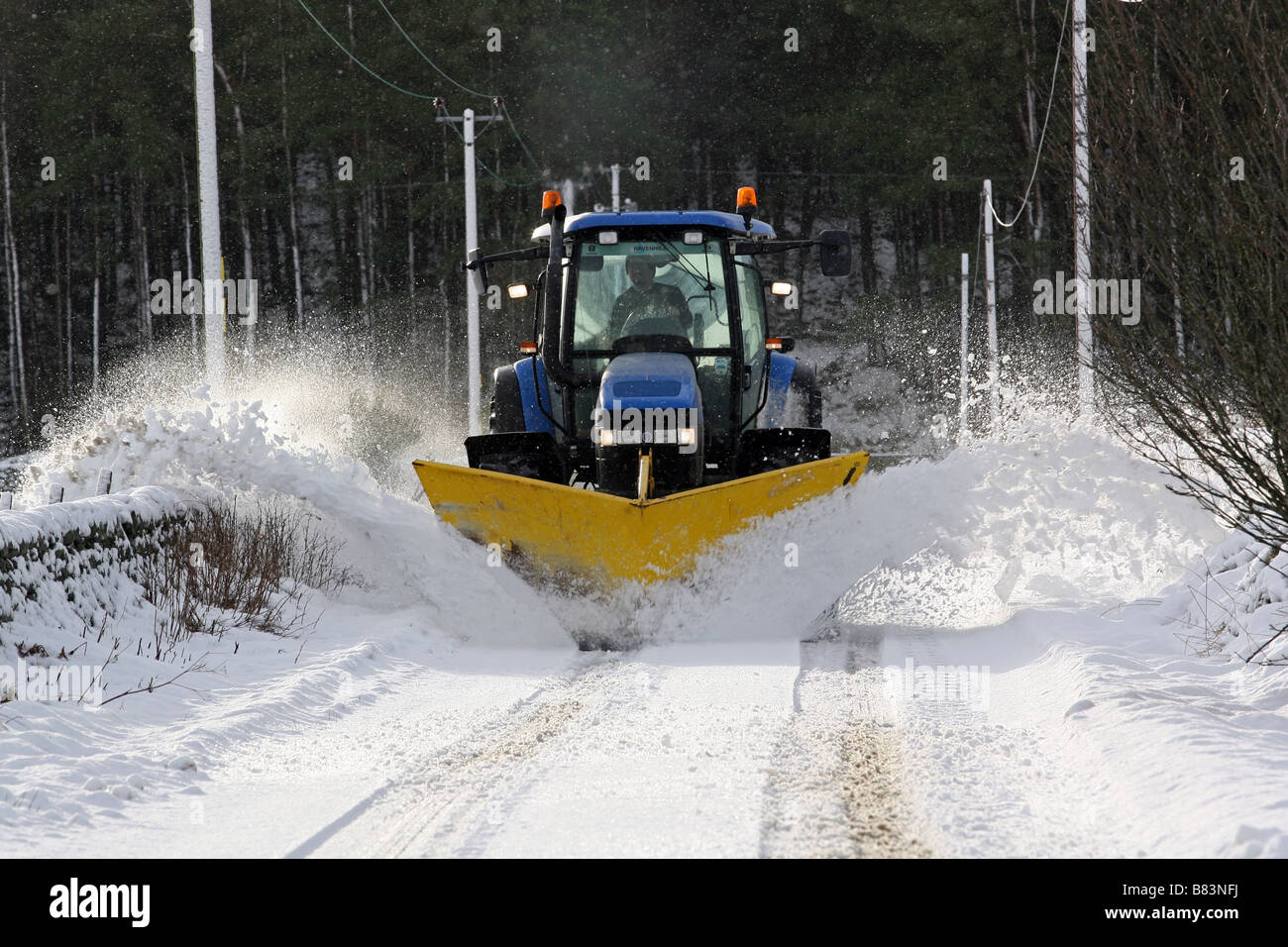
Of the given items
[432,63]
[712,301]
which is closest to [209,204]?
A: [712,301]

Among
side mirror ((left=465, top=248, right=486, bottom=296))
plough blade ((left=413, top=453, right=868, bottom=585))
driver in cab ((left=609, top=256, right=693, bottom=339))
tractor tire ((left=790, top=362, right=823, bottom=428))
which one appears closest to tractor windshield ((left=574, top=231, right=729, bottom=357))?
driver in cab ((left=609, top=256, right=693, bottom=339))

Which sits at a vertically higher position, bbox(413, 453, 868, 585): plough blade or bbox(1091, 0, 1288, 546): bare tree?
bbox(1091, 0, 1288, 546): bare tree

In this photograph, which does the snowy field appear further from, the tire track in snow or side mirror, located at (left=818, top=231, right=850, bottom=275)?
side mirror, located at (left=818, top=231, right=850, bottom=275)

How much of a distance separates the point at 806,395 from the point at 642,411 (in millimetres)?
2210

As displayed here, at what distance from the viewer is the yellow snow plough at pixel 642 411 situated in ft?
24.1

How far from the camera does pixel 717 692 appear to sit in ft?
19.1

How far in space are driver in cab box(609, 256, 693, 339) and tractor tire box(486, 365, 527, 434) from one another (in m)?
0.99

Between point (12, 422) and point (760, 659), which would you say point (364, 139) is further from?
point (760, 659)

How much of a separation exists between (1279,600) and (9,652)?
6.10 m

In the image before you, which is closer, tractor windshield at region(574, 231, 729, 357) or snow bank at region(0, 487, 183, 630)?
snow bank at region(0, 487, 183, 630)

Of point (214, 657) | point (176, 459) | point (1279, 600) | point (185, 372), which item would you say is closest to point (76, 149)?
point (185, 372)

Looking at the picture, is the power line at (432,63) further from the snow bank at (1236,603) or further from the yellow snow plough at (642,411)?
the snow bank at (1236,603)

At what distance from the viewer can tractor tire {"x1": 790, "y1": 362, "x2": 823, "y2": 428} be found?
31.3 feet

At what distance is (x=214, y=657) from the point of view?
656cm
